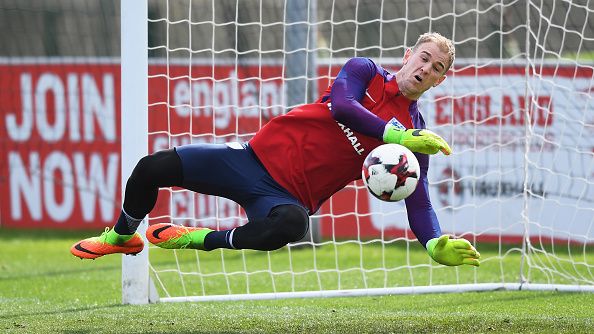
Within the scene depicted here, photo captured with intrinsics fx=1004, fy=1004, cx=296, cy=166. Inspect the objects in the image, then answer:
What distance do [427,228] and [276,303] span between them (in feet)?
6.37

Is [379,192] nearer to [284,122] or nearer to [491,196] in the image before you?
[284,122]

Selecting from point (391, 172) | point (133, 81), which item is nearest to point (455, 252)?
point (391, 172)

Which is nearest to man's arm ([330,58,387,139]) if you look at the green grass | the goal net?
the green grass

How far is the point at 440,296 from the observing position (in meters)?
7.44

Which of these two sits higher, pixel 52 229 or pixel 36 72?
pixel 36 72

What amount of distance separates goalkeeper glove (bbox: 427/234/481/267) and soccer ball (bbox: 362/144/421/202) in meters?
0.32

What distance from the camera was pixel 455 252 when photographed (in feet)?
17.1

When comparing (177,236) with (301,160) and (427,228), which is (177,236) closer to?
(301,160)

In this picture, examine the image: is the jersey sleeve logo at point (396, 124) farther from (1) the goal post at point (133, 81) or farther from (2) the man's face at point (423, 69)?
(1) the goal post at point (133, 81)

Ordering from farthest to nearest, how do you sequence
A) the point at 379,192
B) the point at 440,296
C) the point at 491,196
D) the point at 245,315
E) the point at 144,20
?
the point at 491,196
the point at 440,296
the point at 144,20
the point at 245,315
the point at 379,192

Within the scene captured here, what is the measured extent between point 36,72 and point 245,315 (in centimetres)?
664

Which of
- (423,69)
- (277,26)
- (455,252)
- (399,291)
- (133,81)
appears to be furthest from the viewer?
(277,26)

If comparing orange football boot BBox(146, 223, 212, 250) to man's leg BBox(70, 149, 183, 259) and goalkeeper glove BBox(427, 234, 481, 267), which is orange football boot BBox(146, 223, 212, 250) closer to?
man's leg BBox(70, 149, 183, 259)

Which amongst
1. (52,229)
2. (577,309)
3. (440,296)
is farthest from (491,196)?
(52,229)
